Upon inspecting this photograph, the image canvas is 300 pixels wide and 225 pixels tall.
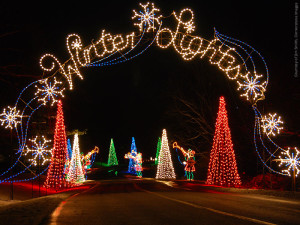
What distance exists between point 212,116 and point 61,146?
15.7m

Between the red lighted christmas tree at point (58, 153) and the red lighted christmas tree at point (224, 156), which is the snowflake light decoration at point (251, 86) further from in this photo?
the red lighted christmas tree at point (58, 153)

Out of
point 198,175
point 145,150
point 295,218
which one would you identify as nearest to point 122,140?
point 145,150

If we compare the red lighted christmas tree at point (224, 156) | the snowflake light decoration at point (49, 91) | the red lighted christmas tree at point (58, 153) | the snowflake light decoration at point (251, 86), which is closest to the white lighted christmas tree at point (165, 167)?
the red lighted christmas tree at point (224, 156)

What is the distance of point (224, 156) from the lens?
20.1 m

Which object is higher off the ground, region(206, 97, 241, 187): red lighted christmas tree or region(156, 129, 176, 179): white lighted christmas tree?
region(206, 97, 241, 187): red lighted christmas tree

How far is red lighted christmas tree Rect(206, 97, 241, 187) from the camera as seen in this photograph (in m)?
19.6

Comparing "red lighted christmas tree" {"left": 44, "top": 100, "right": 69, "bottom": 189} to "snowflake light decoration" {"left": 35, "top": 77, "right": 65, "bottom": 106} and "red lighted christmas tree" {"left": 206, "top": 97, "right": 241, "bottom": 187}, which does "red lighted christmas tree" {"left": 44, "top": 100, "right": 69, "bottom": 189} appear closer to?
"snowflake light decoration" {"left": 35, "top": 77, "right": 65, "bottom": 106}

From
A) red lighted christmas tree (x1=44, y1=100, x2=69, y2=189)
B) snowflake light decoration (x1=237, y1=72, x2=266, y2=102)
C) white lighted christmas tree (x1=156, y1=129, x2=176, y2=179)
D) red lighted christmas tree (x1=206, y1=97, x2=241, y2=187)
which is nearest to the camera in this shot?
snowflake light decoration (x1=237, y1=72, x2=266, y2=102)

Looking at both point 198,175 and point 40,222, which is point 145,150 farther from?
point 40,222

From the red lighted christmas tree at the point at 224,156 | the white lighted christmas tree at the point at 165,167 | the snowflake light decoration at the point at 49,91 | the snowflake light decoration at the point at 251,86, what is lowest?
the white lighted christmas tree at the point at 165,167

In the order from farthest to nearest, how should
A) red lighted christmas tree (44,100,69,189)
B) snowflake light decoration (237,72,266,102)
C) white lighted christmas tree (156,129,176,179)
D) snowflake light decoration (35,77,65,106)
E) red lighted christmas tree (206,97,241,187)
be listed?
white lighted christmas tree (156,129,176,179), red lighted christmas tree (44,100,69,189), red lighted christmas tree (206,97,241,187), snowflake light decoration (237,72,266,102), snowflake light decoration (35,77,65,106)

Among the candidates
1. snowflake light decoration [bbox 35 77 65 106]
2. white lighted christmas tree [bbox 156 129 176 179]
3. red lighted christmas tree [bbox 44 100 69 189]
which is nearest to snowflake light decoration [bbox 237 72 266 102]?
snowflake light decoration [bbox 35 77 65 106]

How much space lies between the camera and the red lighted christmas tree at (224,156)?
1964cm

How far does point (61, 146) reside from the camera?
21.2 metres
